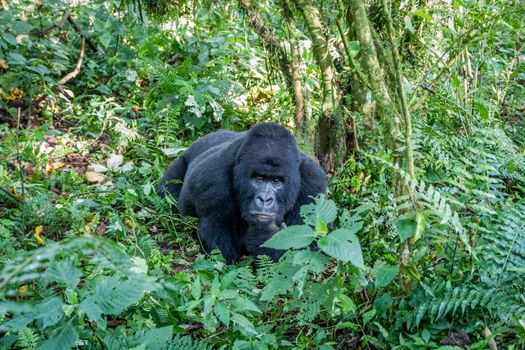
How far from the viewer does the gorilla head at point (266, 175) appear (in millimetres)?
4559

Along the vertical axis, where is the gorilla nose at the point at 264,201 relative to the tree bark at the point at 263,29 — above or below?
below

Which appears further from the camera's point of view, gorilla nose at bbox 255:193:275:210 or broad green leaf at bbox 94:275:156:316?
gorilla nose at bbox 255:193:275:210

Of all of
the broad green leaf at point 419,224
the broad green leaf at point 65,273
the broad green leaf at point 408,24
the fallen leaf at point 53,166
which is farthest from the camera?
the fallen leaf at point 53,166

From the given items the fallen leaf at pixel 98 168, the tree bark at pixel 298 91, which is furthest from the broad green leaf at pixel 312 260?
the fallen leaf at pixel 98 168

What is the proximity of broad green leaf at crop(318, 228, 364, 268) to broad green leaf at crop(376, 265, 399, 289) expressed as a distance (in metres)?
0.33

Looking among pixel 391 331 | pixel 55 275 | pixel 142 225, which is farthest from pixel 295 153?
pixel 55 275

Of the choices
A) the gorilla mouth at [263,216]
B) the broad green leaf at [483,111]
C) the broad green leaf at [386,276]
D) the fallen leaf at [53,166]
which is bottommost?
the gorilla mouth at [263,216]

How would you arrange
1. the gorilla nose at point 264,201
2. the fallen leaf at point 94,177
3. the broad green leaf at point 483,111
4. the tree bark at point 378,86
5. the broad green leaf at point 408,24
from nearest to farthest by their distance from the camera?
the tree bark at point 378,86
the broad green leaf at point 483,111
the gorilla nose at point 264,201
the broad green leaf at point 408,24
the fallen leaf at point 94,177

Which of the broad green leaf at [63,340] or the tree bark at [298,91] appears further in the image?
the tree bark at [298,91]

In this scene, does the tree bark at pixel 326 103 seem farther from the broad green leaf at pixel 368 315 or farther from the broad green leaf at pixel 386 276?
the broad green leaf at pixel 368 315

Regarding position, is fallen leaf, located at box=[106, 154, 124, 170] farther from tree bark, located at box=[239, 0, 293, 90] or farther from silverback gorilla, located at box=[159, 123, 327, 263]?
tree bark, located at box=[239, 0, 293, 90]

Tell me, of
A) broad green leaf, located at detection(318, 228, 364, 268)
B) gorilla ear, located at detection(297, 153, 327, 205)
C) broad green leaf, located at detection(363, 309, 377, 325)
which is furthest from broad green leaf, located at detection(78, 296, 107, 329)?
gorilla ear, located at detection(297, 153, 327, 205)

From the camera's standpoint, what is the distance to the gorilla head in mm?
4559

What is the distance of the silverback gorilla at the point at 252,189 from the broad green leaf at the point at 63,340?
230 cm
